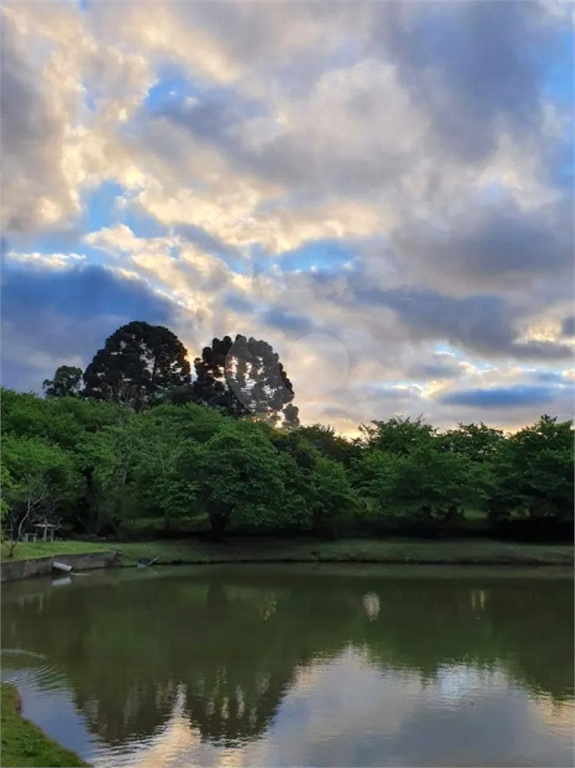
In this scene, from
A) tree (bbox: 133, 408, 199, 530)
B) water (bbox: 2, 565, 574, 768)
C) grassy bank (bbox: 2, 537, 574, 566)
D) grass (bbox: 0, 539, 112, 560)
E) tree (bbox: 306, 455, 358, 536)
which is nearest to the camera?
water (bbox: 2, 565, 574, 768)

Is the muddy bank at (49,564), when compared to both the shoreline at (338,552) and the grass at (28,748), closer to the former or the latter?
the shoreline at (338,552)

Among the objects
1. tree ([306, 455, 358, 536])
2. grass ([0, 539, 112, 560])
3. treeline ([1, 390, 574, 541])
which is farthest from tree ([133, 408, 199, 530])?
tree ([306, 455, 358, 536])

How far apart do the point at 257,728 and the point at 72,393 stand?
4639 centimetres

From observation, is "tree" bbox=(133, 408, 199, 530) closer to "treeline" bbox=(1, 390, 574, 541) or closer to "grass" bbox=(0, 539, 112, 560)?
"treeline" bbox=(1, 390, 574, 541)

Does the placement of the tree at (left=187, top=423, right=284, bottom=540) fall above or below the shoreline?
above

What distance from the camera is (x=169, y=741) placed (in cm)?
776

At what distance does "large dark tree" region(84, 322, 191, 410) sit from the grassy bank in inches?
949

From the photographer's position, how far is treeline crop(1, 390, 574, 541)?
96.0ft

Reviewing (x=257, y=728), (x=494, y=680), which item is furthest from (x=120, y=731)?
(x=494, y=680)

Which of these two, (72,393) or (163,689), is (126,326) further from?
(163,689)

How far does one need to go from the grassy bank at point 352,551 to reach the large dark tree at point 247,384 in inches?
853

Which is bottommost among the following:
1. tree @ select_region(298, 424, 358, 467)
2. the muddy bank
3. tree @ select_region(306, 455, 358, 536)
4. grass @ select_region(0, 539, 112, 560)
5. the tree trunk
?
the muddy bank

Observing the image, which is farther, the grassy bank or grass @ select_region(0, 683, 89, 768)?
the grassy bank

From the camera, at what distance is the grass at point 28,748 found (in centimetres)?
629
